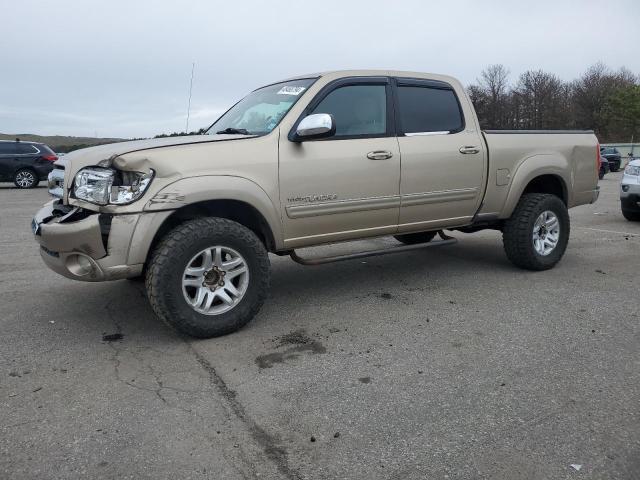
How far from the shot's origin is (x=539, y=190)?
620 centimetres

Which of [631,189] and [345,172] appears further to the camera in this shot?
[631,189]

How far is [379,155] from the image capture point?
15.1 feet

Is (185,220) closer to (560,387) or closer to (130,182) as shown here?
(130,182)

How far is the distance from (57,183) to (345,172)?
2168 millimetres

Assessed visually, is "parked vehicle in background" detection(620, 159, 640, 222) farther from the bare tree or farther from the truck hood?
the bare tree

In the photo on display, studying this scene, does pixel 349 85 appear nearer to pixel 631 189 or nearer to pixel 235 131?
pixel 235 131

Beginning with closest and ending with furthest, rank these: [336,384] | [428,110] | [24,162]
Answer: [336,384] → [428,110] → [24,162]

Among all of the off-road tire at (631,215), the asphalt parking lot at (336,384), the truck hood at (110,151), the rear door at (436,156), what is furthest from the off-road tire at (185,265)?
the off-road tire at (631,215)

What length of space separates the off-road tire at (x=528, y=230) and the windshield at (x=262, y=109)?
263 centimetres

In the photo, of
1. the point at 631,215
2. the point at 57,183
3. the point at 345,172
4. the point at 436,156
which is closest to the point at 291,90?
the point at 345,172

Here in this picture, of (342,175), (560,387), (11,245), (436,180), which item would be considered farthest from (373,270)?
(11,245)

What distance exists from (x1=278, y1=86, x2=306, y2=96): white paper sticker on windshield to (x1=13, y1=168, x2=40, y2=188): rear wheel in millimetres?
17083

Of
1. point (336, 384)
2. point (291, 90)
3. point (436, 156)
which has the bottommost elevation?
point (336, 384)

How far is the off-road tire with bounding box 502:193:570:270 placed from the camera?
566 centimetres
